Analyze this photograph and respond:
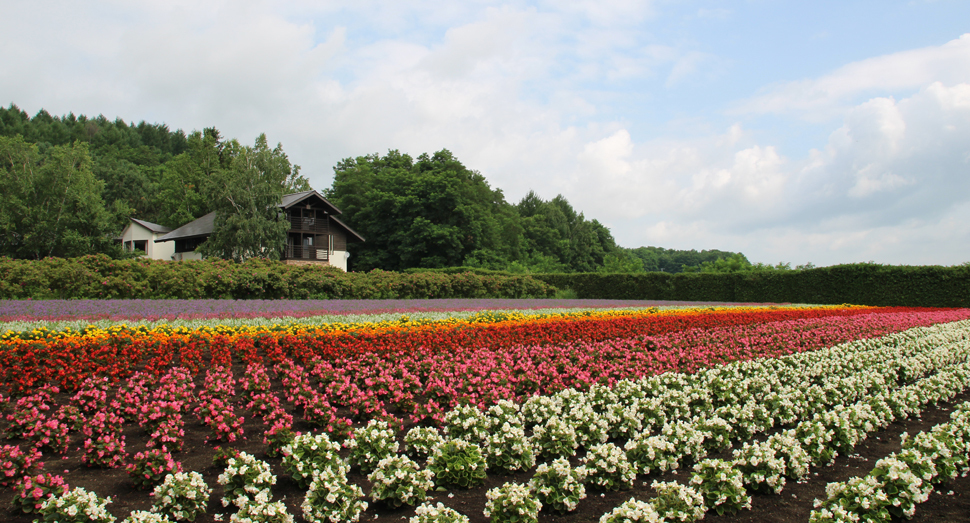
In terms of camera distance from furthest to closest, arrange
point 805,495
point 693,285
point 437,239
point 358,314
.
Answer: point 437,239 → point 693,285 → point 358,314 → point 805,495

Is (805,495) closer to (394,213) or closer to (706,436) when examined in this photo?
(706,436)

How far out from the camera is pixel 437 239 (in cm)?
4547

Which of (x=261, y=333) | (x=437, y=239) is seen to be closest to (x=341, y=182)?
(x=437, y=239)

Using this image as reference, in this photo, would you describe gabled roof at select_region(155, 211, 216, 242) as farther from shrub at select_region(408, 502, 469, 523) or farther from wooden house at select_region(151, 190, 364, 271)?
shrub at select_region(408, 502, 469, 523)

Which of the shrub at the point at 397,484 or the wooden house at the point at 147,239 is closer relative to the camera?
the shrub at the point at 397,484

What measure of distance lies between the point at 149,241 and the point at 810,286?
50.3 m

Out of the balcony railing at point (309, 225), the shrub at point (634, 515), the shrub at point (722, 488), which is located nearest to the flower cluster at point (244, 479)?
the shrub at point (634, 515)

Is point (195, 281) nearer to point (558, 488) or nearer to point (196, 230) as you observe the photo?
point (558, 488)

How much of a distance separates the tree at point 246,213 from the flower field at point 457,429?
2820cm

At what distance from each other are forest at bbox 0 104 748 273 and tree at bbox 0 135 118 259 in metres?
0.07

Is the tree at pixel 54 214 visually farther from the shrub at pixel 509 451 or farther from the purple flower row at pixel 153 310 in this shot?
the shrub at pixel 509 451

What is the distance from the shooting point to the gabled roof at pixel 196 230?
41250mm

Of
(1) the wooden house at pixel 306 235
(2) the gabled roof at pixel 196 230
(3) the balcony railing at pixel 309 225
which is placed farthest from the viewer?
(3) the balcony railing at pixel 309 225

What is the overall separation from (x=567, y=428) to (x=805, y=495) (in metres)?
1.89
